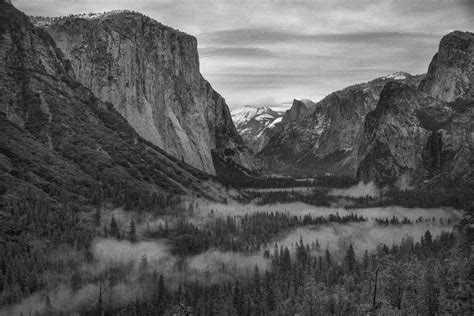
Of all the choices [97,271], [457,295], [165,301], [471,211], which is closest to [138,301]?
[165,301]

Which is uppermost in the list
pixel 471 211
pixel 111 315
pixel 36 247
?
pixel 471 211

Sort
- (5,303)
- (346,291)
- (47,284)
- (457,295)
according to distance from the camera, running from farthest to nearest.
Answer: (346,291), (47,284), (5,303), (457,295)

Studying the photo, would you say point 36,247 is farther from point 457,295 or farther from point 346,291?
point 457,295

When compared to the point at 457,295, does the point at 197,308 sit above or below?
below

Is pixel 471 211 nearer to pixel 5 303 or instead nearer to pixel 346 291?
pixel 346 291

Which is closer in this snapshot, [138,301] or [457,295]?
[457,295]

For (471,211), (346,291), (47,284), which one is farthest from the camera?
(346,291)

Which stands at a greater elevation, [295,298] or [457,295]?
[457,295]

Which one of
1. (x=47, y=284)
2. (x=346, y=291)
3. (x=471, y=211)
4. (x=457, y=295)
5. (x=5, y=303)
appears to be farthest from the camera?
(x=346, y=291)

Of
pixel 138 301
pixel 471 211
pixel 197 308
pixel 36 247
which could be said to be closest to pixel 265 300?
pixel 197 308
